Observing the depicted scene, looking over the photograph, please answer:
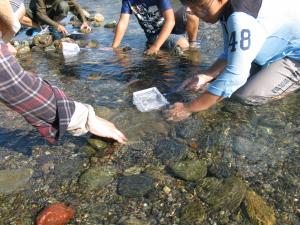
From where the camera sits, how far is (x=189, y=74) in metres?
4.57

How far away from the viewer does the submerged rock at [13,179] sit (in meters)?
2.64

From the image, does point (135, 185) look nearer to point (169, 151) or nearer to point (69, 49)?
point (169, 151)

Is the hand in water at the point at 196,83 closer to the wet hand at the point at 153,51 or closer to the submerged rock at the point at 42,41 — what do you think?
the wet hand at the point at 153,51

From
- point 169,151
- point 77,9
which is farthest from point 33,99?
point 77,9

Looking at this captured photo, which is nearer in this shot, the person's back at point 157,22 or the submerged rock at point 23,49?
the person's back at point 157,22

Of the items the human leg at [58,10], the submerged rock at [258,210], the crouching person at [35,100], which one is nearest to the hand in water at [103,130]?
the crouching person at [35,100]

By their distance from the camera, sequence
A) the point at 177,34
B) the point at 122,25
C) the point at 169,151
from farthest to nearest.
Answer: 1. the point at 177,34
2. the point at 122,25
3. the point at 169,151

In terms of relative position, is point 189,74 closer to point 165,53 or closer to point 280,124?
point 165,53

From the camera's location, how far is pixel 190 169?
2.72 metres

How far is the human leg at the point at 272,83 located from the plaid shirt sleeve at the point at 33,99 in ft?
6.37

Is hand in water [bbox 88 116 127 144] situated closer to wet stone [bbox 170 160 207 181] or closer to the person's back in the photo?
wet stone [bbox 170 160 207 181]

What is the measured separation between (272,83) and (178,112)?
3.32 ft

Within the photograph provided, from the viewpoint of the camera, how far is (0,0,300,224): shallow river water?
2.38 meters

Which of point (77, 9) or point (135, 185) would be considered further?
point (77, 9)
